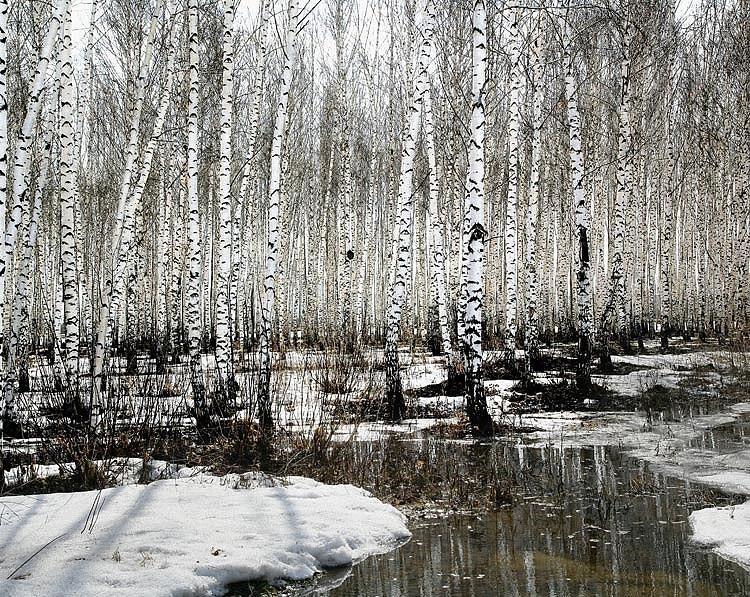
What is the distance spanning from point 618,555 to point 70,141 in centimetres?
759

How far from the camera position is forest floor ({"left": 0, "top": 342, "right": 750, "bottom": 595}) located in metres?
3.64

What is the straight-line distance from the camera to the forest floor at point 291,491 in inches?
143

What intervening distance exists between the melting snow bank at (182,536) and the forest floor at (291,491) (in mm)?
11

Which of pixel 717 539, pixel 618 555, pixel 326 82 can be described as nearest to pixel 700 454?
pixel 717 539

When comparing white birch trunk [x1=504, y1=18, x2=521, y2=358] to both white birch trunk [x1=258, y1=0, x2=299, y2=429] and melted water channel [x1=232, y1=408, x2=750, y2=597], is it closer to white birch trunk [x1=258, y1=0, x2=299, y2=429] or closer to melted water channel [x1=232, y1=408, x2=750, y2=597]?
white birch trunk [x1=258, y1=0, x2=299, y2=429]

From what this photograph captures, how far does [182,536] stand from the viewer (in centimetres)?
397

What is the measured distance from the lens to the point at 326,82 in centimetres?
2245

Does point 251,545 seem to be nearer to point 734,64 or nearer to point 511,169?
point 511,169

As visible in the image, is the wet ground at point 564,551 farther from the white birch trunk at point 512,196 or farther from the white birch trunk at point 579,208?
the white birch trunk at point 512,196

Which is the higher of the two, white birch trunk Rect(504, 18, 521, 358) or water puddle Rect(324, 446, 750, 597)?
white birch trunk Rect(504, 18, 521, 358)

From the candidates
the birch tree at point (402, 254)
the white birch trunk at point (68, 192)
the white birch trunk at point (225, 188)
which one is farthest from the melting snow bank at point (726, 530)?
the white birch trunk at point (68, 192)

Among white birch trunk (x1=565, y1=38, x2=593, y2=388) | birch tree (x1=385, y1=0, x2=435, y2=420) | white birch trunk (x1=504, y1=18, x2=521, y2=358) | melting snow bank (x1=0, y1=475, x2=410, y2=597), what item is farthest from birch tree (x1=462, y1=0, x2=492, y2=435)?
white birch trunk (x1=565, y1=38, x2=593, y2=388)

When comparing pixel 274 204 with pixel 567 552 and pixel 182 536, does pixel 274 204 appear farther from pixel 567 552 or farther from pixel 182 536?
pixel 567 552

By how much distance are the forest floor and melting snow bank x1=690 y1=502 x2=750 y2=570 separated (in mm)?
11
